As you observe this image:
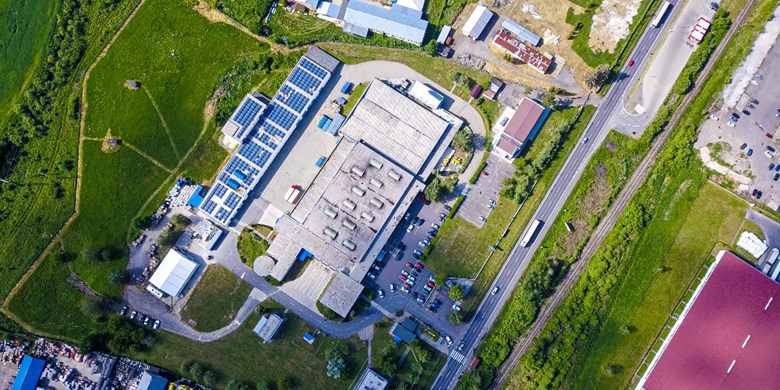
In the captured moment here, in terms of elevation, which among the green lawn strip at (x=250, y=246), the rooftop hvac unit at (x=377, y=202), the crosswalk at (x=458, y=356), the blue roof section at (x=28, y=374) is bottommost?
the blue roof section at (x=28, y=374)

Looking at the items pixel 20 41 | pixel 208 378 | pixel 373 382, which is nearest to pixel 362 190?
pixel 373 382

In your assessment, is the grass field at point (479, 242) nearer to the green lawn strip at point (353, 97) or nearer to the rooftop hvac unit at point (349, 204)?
the rooftop hvac unit at point (349, 204)

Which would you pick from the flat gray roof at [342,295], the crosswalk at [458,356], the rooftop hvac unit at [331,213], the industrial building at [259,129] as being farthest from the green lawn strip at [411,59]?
the crosswalk at [458,356]

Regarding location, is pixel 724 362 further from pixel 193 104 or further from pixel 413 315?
pixel 193 104

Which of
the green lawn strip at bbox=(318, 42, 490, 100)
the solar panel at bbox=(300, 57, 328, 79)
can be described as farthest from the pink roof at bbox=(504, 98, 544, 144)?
the solar panel at bbox=(300, 57, 328, 79)

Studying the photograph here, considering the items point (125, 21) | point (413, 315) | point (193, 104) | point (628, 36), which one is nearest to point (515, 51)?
point (628, 36)

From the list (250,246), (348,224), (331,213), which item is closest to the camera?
(348,224)

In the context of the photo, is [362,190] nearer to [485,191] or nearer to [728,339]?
[485,191]
